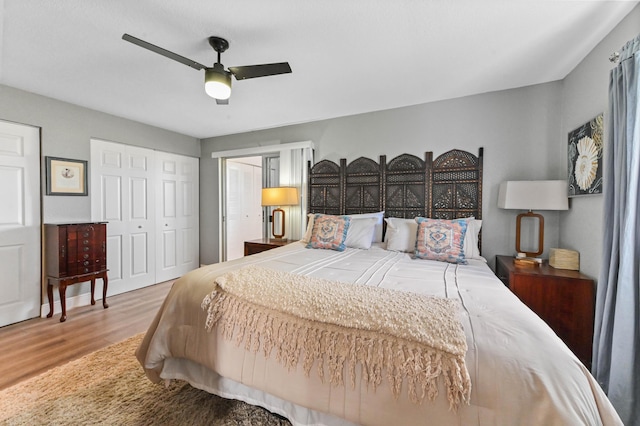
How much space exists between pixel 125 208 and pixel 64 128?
1148 millimetres

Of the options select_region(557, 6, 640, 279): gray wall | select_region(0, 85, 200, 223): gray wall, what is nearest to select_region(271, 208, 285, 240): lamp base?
select_region(0, 85, 200, 223): gray wall

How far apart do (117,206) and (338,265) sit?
132 inches

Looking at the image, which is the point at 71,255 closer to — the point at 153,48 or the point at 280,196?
the point at 280,196

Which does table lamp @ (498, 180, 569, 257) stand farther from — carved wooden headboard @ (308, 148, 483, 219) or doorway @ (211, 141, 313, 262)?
doorway @ (211, 141, 313, 262)

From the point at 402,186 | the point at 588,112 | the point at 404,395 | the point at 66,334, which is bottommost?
the point at 66,334

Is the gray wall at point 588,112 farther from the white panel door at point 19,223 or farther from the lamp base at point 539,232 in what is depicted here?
the white panel door at point 19,223

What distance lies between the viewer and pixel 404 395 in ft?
3.44

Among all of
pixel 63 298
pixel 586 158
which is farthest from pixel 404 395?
pixel 63 298

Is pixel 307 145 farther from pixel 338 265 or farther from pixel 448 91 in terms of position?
pixel 338 265

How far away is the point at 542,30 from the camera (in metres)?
1.84

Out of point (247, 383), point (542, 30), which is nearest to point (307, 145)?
point (542, 30)

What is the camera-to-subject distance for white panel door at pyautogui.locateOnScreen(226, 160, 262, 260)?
4930 millimetres

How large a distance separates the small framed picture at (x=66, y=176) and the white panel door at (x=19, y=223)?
101 millimetres

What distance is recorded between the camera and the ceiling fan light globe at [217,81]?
185 cm
